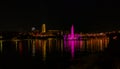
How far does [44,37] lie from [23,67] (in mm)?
134283

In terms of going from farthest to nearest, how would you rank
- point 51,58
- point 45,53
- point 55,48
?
point 55,48, point 45,53, point 51,58

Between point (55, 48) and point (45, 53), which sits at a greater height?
point (55, 48)

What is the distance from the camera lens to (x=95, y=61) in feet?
36.8

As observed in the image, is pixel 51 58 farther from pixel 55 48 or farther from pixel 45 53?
pixel 55 48

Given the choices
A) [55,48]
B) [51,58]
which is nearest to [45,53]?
[51,58]

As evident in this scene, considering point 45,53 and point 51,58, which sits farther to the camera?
point 45,53

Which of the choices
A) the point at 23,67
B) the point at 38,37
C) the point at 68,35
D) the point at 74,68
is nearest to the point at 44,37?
the point at 38,37

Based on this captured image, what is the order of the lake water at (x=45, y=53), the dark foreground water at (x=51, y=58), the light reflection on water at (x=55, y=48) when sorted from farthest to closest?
1. the light reflection on water at (x=55, y=48)
2. the lake water at (x=45, y=53)
3. the dark foreground water at (x=51, y=58)

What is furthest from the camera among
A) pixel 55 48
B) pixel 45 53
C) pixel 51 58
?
pixel 55 48

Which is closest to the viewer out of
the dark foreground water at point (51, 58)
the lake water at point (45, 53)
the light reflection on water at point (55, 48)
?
the dark foreground water at point (51, 58)

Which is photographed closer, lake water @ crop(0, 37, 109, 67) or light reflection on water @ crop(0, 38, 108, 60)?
lake water @ crop(0, 37, 109, 67)

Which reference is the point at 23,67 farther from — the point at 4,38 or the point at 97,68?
the point at 4,38

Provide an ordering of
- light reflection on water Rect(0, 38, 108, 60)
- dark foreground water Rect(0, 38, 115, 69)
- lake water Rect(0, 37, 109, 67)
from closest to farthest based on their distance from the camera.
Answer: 1. dark foreground water Rect(0, 38, 115, 69)
2. lake water Rect(0, 37, 109, 67)
3. light reflection on water Rect(0, 38, 108, 60)

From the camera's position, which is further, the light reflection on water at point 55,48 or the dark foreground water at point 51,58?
the light reflection on water at point 55,48
